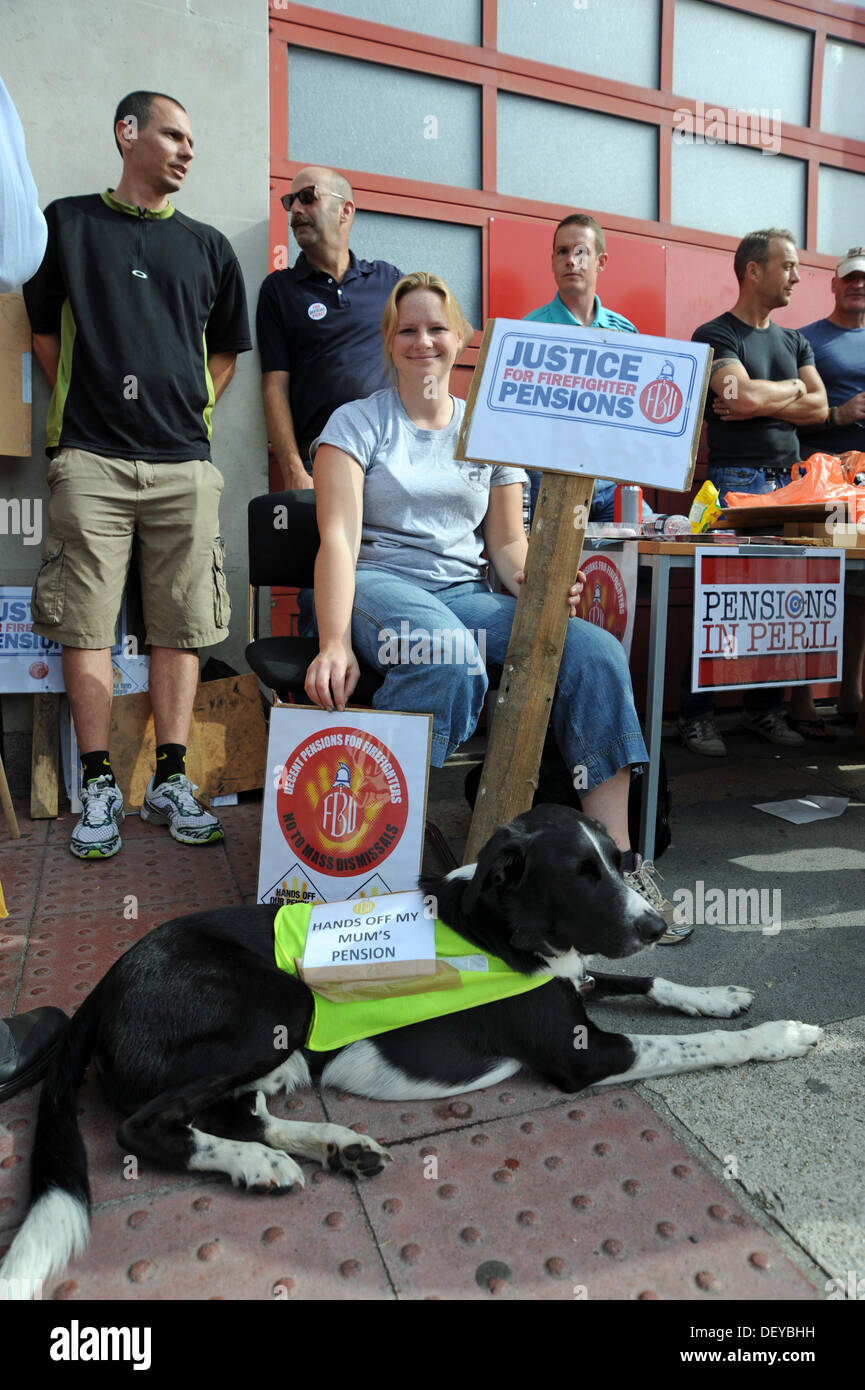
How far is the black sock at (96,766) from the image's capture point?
326cm

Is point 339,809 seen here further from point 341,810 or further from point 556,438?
point 556,438

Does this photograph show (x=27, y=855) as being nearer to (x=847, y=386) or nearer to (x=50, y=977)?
(x=50, y=977)

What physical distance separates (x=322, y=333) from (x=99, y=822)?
221cm

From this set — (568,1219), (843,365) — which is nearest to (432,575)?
(568,1219)

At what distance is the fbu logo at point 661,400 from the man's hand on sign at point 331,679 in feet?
3.35

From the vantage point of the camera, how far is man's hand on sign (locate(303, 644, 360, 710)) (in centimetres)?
235

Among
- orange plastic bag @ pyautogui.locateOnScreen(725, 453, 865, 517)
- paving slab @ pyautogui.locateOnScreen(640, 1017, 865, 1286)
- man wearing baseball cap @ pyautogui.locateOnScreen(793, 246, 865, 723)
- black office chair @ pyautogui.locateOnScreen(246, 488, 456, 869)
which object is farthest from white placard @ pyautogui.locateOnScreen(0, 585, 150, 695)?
man wearing baseball cap @ pyautogui.locateOnScreen(793, 246, 865, 723)

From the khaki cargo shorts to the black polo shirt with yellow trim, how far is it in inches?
3.8

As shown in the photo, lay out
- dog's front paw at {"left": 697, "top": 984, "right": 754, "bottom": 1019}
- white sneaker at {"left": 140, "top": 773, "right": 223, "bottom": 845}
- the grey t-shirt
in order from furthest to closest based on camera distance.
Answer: white sneaker at {"left": 140, "top": 773, "right": 223, "bottom": 845}, the grey t-shirt, dog's front paw at {"left": 697, "top": 984, "right": 754, "bottom": 1019}

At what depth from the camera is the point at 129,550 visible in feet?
11.1

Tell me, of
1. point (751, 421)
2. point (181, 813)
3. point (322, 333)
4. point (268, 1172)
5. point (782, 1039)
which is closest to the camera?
point (268, 1172)

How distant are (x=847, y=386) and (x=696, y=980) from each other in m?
4.04

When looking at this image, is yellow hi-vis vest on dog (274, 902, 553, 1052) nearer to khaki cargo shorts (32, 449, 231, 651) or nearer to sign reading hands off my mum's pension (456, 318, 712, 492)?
sign reading hands off my mum's pension (456, 318, 712, 492)

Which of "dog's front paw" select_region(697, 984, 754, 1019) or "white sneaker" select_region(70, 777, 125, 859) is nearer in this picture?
"dog's front paw" select_region(697, 984, 754, 1019)
